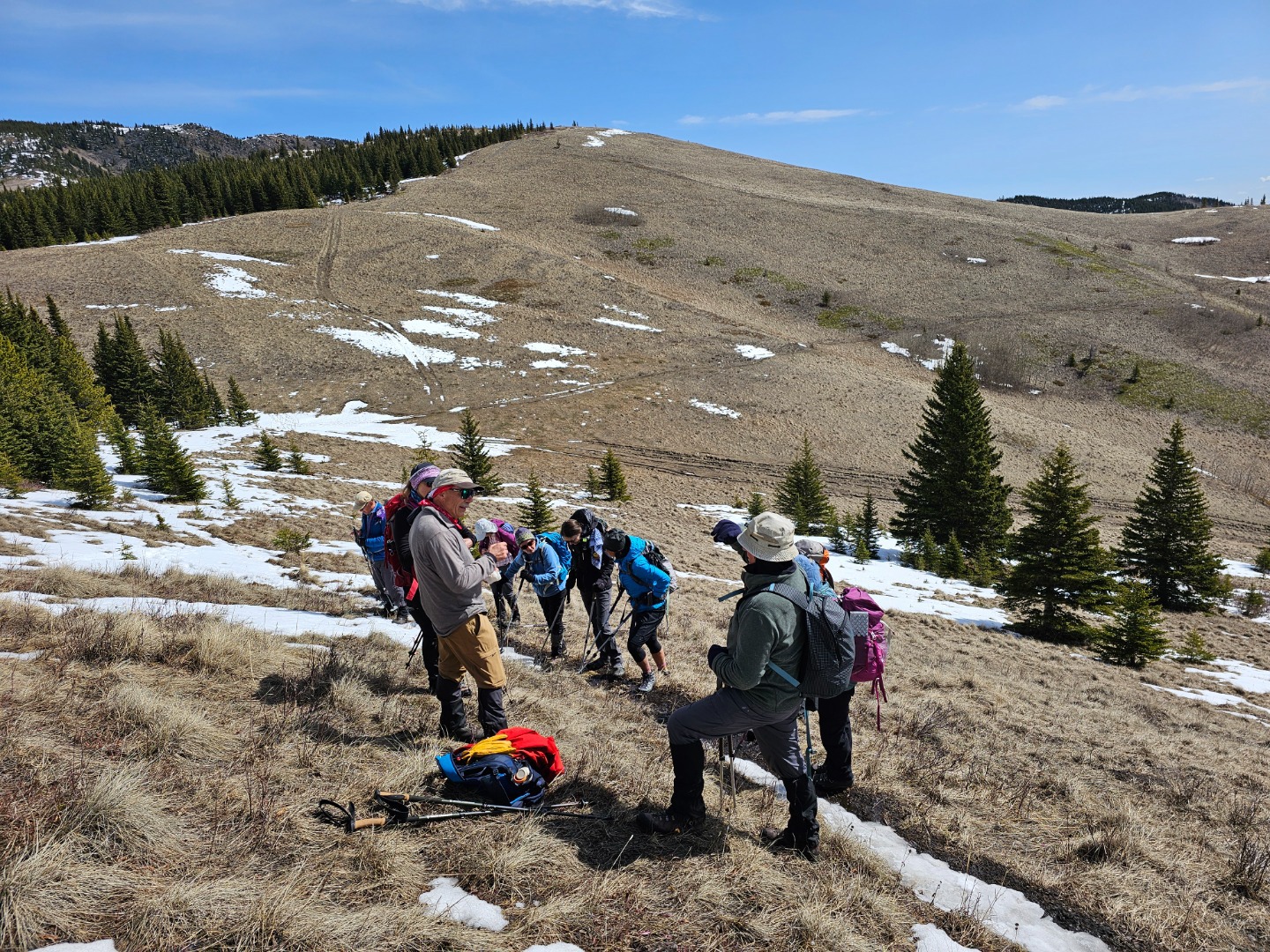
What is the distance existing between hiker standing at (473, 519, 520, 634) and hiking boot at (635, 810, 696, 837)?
7.04ft

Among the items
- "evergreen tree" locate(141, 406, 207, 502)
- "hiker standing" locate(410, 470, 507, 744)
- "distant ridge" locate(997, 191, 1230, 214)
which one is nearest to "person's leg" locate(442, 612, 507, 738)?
"hiker standing" locate(410, 470, 507, 744)

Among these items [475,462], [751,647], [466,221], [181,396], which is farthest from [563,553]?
[466,221]

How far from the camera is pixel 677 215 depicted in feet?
283

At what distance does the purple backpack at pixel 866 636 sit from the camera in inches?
239

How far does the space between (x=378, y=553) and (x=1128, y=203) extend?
739ft

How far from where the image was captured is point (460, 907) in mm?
3381

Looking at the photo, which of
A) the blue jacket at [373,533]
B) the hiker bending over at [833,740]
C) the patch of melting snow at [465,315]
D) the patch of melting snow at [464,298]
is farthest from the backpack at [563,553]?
the patch of melting snow at [464,298]

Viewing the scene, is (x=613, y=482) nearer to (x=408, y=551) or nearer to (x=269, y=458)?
(x=269, y=458)

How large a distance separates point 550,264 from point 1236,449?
60.9 meters

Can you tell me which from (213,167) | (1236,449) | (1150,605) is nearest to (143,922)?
(1150,605)

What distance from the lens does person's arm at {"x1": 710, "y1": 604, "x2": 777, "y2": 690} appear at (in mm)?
3828

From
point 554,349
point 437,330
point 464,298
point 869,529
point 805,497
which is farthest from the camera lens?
point 464,298

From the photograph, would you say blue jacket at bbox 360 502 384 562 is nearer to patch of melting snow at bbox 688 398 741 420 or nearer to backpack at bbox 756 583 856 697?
backpack at bbox 756 583 856 697

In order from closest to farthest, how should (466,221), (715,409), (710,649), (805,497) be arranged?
(710,649) → (805,497) → (715,409) → (466,221)
